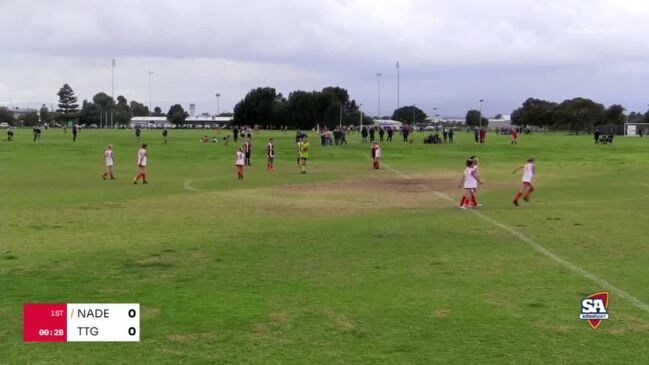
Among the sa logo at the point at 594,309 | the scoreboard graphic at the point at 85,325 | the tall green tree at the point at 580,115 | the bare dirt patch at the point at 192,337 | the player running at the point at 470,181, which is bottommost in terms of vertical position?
the bare dirt patch at the point at 192,337

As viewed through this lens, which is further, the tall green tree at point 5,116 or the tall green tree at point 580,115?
the tall green tree at point 5,116

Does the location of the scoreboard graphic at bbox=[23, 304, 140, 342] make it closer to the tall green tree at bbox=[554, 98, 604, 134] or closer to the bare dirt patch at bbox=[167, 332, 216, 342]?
the bare dirt patch at bbox=[167, 332, 216, 342]

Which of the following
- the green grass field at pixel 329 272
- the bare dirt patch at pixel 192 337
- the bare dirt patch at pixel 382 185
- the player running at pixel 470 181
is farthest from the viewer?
the bare dirt patch at pixel 382 185

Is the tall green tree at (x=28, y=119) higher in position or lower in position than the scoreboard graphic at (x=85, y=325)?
higher

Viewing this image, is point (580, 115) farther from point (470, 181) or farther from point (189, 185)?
point (470, 181)

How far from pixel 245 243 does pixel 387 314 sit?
5.74m

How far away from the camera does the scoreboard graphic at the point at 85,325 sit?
7.11 m

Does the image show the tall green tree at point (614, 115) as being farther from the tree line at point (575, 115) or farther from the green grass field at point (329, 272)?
the green grass field at point (329, 272)

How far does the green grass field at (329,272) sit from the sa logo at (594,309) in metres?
0.12

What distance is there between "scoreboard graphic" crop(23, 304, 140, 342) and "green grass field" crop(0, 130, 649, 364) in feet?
0.43

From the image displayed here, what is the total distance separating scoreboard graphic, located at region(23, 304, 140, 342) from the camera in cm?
711

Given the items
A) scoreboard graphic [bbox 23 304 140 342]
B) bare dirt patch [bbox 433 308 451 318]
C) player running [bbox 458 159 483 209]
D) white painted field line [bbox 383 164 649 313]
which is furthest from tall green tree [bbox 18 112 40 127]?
bare dirt patch [bbox 433 308 451 318]

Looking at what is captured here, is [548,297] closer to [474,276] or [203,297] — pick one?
[474,276]

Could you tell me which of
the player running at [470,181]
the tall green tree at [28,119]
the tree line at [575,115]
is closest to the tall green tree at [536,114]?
the tree line at [575,115]
